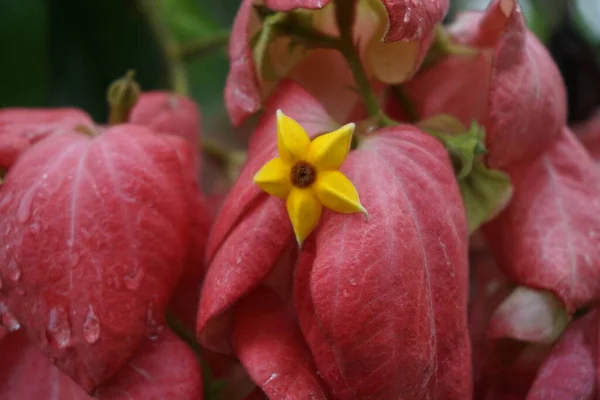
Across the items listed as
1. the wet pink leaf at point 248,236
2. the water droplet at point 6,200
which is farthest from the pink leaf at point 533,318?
the water droplet at point 6,200

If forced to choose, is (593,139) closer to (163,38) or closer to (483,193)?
(483,193)

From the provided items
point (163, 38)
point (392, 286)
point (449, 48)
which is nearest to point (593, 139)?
point (449, 48)

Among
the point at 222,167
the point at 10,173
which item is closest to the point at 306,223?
the point at 10,173

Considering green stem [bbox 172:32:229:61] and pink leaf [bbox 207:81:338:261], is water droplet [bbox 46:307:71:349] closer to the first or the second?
pink leaf [bbox 207:81:338:261]

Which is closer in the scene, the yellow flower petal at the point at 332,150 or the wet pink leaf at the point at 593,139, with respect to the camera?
the yellow flower petal at the point at 332,150

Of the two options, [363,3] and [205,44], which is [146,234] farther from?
[205,44]

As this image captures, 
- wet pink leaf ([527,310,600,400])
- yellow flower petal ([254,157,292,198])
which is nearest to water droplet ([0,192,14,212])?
yellow flower petal ([254,157,292,198])

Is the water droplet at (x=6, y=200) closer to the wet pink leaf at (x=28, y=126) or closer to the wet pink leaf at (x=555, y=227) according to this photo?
the wet pink leaf at (x=28, y=126)
